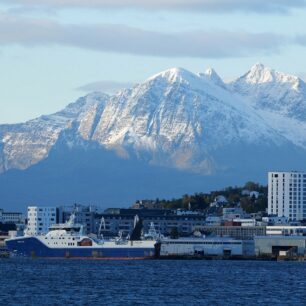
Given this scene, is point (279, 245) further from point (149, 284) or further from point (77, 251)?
point (149, 284)

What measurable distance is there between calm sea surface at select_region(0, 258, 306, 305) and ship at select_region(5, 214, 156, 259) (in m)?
12.8

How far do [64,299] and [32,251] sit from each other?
7107 cm

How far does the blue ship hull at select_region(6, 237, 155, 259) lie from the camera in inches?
6117

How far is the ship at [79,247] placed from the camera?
156m

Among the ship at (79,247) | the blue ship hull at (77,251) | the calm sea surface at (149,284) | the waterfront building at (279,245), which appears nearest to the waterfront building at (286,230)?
the waterfront building at (279,245)

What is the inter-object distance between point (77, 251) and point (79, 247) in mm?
533

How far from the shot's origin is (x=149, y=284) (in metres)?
103

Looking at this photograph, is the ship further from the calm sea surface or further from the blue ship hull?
the calm sea surface

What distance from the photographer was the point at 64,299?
284 feet

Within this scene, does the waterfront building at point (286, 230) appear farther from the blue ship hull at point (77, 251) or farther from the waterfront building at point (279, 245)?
the blue ship hull at point (77, 251)

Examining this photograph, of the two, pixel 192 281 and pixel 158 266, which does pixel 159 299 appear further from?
pixel 158 266

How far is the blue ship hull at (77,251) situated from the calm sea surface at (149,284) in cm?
1265

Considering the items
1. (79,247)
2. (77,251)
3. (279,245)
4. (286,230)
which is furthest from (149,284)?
(286,230)

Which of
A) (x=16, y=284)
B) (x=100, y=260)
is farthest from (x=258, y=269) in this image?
(x=16, y=284)
